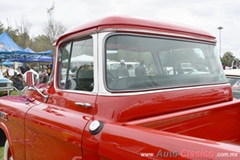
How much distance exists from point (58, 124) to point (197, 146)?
1131mm

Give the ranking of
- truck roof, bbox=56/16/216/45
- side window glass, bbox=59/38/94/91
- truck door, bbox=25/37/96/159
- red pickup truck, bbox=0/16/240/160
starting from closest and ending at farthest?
red pickup truck, bbox=0/16/240/160
truck door, bbox=25/37/96/159
truck roof, bbox=56/16/216/45
side window glass, bbox=59/38/94/91

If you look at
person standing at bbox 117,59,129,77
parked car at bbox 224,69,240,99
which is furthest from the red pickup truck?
parked car at bbox 224,69,240,99

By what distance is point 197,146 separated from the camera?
1.17 m

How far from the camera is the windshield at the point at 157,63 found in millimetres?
1938

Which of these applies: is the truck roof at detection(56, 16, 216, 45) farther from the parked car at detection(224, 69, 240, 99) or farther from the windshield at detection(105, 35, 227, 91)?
the parked car at detection(224, 69, 240, 99)

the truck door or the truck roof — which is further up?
the truck roof

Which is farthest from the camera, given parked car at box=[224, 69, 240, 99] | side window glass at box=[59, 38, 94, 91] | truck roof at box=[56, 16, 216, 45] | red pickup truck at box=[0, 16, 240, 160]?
parked car at box=[224, 69, 240, 99]

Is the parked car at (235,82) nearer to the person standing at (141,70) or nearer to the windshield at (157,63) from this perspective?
the windshield at (157,63)

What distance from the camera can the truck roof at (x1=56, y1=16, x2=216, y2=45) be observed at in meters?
1.93

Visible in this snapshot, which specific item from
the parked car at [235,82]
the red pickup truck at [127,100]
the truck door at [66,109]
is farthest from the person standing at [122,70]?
the parked car at [235,82]

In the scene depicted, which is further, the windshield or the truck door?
the windshield

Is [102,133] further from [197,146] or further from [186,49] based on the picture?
[186,49]

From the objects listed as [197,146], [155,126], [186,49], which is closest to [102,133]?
[155,126]

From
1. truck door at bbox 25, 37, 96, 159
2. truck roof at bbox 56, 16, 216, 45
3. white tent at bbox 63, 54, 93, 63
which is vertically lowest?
truck door at bbox 25, 37, 96, 159
